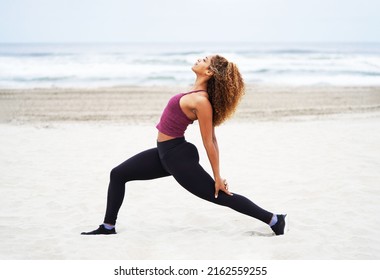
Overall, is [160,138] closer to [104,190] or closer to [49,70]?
[104,190]

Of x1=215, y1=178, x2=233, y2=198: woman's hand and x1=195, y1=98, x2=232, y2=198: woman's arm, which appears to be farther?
x1=215, y1=178, x2=233, y2=198: woman's hand

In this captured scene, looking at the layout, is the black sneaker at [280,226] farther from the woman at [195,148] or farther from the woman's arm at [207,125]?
the woman's arm at [207,125]

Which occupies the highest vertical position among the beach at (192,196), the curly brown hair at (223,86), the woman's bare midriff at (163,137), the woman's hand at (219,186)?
the curly brown hair at (223,86)

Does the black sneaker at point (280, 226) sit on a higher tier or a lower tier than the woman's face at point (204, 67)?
lower

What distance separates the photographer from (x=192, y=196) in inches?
182

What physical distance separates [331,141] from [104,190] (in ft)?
13.2

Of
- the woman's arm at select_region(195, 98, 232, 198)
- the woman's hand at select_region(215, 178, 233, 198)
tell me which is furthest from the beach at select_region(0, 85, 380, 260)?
the woman's arm at select_region(195, 98, 232, 198)

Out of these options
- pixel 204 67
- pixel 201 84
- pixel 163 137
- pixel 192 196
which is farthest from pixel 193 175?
pixel 192 196

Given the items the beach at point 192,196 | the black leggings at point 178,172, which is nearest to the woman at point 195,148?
the black leggings at point 178,172

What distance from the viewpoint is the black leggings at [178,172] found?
3.17 metres

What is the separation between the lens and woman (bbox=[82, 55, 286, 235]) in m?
3.01

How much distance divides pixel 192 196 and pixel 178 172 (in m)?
1.49

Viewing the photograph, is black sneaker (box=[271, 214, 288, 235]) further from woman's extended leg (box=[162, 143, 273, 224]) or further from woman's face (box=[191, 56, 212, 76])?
woman's face (box=[191, 56, 212, 76])

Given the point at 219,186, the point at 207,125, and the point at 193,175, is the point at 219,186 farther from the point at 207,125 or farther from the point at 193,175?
the point at 207,125
